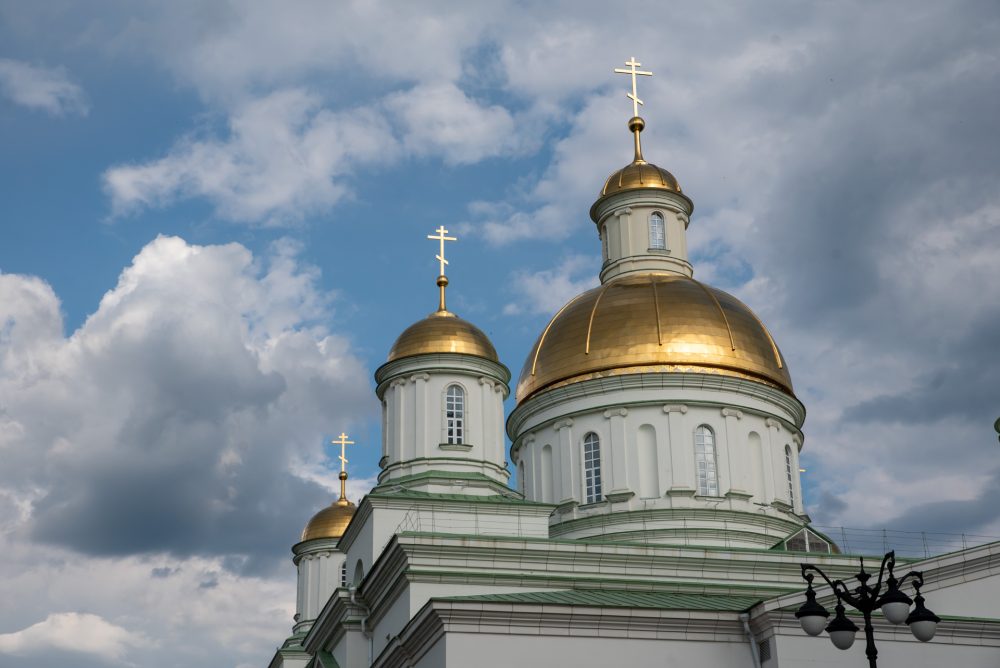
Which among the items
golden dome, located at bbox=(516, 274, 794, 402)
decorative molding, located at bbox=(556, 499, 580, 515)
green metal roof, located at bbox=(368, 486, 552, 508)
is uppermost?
golden dome, located at bbox=(516, 274, 794, 402)

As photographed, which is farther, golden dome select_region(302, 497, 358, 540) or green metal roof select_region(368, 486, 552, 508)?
golden dome select_region(302, 497, 358, 540)

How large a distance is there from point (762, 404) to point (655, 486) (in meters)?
3.45

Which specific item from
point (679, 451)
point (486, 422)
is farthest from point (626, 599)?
point (679, 451)

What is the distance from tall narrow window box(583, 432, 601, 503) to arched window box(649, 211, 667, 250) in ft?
20.6

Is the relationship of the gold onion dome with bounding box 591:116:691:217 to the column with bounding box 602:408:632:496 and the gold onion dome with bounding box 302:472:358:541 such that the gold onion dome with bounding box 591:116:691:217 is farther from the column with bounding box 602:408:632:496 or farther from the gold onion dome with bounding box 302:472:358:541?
the gold onion dome with bounding box 302:472:358:541

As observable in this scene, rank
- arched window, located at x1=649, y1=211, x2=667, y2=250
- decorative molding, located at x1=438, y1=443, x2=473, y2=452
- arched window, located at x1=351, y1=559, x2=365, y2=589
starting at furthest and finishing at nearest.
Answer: arched window, located at x1=649, y1=211, x2=667, y2=250
decorative molding, located at x1=438, y1=443, x2=473, y2=452
arched window, located at x1=351, y1=559, x2=365, y2=589

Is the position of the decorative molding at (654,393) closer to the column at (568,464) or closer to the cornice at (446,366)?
the column at (568,464)

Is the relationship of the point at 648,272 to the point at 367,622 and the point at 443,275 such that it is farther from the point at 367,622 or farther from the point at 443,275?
the point at 367,622

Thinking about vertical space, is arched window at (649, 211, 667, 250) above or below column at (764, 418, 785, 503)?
above

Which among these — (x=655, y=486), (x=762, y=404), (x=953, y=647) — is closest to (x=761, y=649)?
(x=953, y=647)

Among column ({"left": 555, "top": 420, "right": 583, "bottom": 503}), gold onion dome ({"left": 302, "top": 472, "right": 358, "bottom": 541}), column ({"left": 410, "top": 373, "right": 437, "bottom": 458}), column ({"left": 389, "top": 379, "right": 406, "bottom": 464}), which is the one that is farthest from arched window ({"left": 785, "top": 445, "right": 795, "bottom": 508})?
gold onion dome ({"left": 302, "top": 472, "right": 358, "bottom": 541})

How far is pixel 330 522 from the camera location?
146 feet

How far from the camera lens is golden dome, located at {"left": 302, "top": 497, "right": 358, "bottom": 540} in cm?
4440

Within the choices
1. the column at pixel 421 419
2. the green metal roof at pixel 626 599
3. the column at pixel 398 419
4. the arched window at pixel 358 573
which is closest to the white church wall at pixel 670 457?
the column at pixel 421 419
